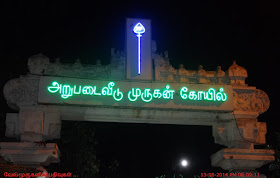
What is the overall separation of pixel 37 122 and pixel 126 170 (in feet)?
57.3

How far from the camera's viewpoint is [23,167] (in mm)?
8398

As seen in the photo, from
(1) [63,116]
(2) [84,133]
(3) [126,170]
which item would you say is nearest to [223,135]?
(1) [63,116]

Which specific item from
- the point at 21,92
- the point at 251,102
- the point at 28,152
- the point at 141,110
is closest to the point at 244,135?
the point at 251,102

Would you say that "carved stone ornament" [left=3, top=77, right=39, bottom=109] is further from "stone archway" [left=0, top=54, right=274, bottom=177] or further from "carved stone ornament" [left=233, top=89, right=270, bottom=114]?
"carved stone ornament" [left=233, top=89, right=270, bottom=114]

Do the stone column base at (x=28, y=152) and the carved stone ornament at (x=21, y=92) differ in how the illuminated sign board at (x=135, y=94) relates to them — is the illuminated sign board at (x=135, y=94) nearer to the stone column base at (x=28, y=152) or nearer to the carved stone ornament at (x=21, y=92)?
the carved stone ornament at (x=21, y=92)

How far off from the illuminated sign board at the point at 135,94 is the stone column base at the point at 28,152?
1166 mm

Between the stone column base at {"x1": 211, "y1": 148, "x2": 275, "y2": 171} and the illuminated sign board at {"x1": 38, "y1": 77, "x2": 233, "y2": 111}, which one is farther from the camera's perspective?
the stone column base at {"x1": 211, "y1": 148, "x2": 275, "y2": 171}

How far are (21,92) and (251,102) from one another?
6.30 metres

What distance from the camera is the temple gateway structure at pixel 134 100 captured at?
28.7ft

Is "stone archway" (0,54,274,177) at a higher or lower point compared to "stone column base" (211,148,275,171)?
higher

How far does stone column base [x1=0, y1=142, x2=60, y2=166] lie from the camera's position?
8.37 m

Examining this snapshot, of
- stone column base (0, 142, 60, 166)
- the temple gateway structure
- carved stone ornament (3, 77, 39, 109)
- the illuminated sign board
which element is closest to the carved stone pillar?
the temple gateway structure

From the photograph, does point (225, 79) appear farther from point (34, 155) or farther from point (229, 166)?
point (34, 155)

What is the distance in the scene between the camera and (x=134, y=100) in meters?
9.06
